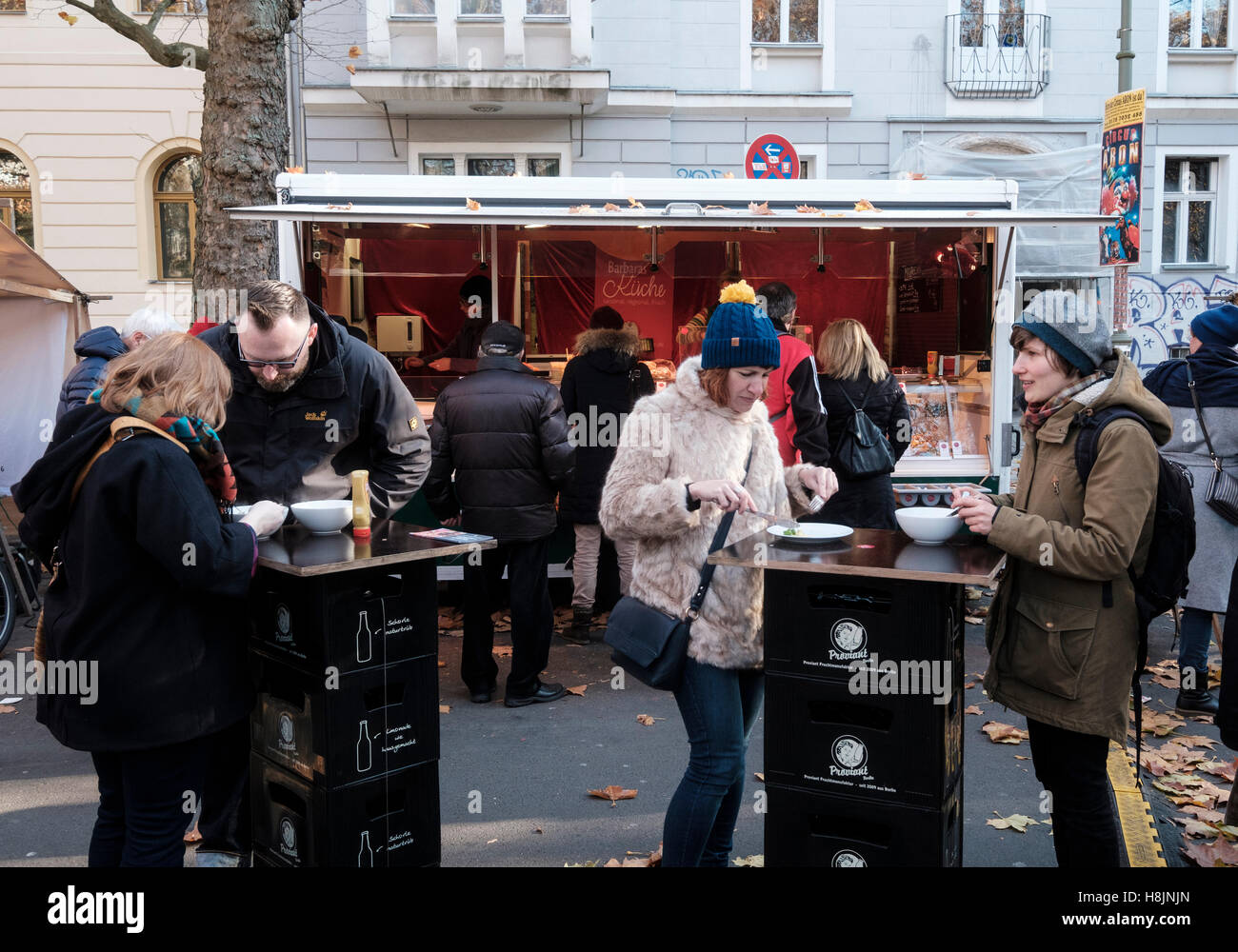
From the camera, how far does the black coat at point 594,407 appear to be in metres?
7.26

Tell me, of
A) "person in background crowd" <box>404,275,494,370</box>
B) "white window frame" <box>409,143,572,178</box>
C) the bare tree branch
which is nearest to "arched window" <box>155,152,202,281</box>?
"white window frame" <box>409,143,572,178</box>

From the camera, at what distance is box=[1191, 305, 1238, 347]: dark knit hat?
18.7ft

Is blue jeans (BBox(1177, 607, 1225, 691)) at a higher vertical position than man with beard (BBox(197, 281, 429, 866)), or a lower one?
lower

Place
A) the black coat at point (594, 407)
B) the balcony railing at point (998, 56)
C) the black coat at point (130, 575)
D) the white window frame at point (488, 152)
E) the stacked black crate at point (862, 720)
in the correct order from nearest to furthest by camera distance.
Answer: the black coat at point (130, 575) → the stacked black crate at point (862, 720) → the black coat at point (594, 407) → the white window frame at point (488, 152) → the balcony railing at point (998, 56)

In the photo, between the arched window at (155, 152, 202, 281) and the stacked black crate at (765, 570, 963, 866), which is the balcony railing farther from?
the stacked black crate at (765, 570, 963, 866)

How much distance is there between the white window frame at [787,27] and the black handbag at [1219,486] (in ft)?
36.3

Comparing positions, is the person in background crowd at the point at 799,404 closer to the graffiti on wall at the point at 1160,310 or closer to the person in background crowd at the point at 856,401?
the person in background crowd at the point at 856,401

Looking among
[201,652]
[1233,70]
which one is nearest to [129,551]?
[201,652]

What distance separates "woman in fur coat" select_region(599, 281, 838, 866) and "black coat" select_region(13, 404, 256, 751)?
1.18 meters

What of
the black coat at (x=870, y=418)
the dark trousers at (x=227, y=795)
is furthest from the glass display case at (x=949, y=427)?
the dark trousers at (x=227, y=795)

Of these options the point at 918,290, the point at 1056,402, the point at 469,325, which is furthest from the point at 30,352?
the point at 1056,402

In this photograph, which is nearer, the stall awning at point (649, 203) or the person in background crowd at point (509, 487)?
the person in background crowd at point (509, 487)

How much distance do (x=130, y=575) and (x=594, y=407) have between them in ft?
15.0

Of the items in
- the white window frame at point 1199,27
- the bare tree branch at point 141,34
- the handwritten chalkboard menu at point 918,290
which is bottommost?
the handwritten chalkboard menu at point 918,290
